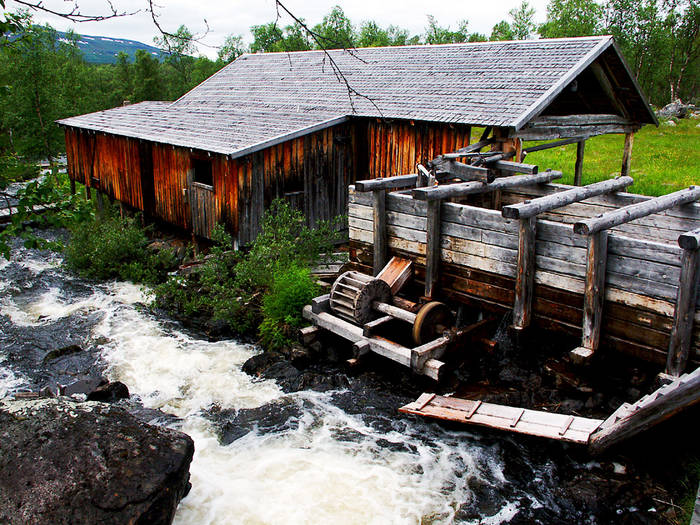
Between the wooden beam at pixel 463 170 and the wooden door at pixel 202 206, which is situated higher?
the wooden beam at pixel 463 170

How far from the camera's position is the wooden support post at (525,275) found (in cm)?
652

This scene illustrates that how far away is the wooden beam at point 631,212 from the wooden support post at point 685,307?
72 centimetres

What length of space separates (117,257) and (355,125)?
6.48m

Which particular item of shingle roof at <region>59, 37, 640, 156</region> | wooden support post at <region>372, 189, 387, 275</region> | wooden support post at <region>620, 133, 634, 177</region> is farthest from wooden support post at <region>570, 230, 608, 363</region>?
wooden support post at <region>620, 133, 634, 177</region>

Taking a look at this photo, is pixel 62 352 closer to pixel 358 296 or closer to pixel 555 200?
pixel 358 296

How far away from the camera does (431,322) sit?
7.44 metres

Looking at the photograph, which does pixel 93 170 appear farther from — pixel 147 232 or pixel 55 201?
pixel 55 201

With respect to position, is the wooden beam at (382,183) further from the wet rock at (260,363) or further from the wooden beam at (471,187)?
the wet rock at (260,363)

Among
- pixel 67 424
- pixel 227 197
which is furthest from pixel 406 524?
pixel 227 197

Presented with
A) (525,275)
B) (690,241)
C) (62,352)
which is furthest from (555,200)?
(62,352)

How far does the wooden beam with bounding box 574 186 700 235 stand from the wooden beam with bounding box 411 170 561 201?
1849 millimetres

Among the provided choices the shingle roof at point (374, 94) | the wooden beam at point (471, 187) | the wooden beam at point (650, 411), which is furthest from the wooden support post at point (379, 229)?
the wooden beam at point (650, 411)

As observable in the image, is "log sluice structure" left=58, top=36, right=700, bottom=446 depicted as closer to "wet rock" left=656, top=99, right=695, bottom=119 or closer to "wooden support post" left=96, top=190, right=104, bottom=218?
"wooden support post" left=96, top=190, right=104, bottom=218

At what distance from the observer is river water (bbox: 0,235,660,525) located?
5371 millimetres
